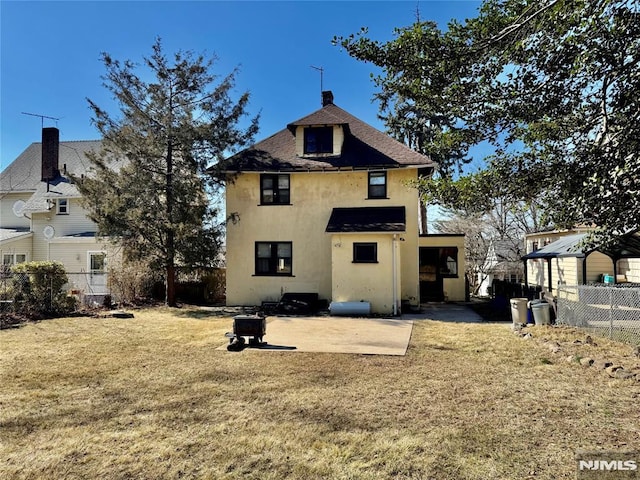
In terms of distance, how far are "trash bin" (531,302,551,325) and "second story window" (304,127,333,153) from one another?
31.7ft

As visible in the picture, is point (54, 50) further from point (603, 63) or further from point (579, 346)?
point (579, 346)

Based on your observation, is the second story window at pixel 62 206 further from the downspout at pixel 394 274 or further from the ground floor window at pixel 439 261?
the ground floor window at pixel 439 261

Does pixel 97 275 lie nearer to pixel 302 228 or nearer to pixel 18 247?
pixel 18 247

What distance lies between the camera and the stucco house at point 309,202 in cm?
1581

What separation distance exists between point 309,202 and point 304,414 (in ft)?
40.0

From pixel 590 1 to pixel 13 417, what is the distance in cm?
806

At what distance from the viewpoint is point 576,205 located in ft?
17.7

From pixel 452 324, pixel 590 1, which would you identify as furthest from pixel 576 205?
pixel 452 324

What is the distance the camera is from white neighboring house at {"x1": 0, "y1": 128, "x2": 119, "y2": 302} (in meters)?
22.2

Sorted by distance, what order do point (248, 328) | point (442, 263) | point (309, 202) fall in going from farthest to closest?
point (442, 263) < point (309, 202) < point (248, 328)

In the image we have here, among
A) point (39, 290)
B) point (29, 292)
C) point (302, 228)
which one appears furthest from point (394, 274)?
point (29, 292)

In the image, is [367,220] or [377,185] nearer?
[367,220]

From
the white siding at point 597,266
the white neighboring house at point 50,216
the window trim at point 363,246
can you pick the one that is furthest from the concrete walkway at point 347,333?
the white neighboring house at point 50,216

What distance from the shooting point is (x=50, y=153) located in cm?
2469
